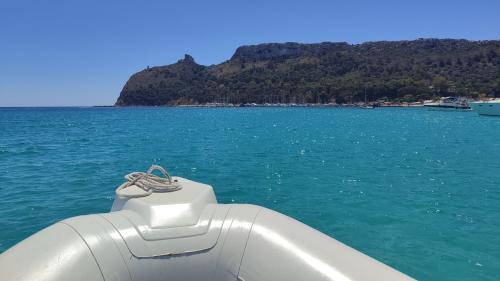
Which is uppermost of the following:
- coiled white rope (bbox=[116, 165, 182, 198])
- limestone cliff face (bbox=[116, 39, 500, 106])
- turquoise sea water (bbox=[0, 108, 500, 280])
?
limestone cliff face (bbox=[116, 39, 500, 106])

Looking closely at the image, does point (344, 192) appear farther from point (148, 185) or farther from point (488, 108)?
point (488, 108)

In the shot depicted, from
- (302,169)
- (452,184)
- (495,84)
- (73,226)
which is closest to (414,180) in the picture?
(452,184)

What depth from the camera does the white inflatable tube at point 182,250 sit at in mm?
2479

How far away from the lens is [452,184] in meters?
12.2

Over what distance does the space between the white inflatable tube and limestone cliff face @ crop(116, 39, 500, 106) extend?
4946 inches

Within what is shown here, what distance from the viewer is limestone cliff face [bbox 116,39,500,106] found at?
408 feet

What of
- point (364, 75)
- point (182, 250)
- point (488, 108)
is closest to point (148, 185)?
point (182, 250)

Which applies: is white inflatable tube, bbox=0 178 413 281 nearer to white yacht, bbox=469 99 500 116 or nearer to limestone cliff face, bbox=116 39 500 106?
white yacht, bbox=469 99 500 116

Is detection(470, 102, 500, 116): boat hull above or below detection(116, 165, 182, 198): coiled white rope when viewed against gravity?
below

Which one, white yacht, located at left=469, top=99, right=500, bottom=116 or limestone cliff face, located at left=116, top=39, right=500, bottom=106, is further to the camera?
limestone cliff face, located at left=116, top=39, right=500, bottom=106

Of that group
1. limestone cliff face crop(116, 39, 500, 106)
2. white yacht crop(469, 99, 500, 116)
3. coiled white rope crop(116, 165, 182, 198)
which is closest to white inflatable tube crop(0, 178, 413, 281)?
coiled white rope crop(116, 165, 182, 198)

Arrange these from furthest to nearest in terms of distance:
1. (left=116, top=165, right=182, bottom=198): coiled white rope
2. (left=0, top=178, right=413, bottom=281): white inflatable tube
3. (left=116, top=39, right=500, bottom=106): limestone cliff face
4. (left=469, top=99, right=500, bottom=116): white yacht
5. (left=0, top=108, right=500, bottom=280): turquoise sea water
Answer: (left=116, top=39, right=500, bottom=106): limestone cliff face < (left=469, top=99, right=500, bottom=116): white yacht < (left=0, top=108, right=500, bottom=280): turquoise sea water < (left=116, top=165, right=182, bottom=198): coiled white rope < (left=0, top=178, right=413, bottom=281): white inflatable tube

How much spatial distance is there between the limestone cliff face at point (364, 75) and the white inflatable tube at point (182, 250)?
12564 cm

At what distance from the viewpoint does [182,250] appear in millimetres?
2766
